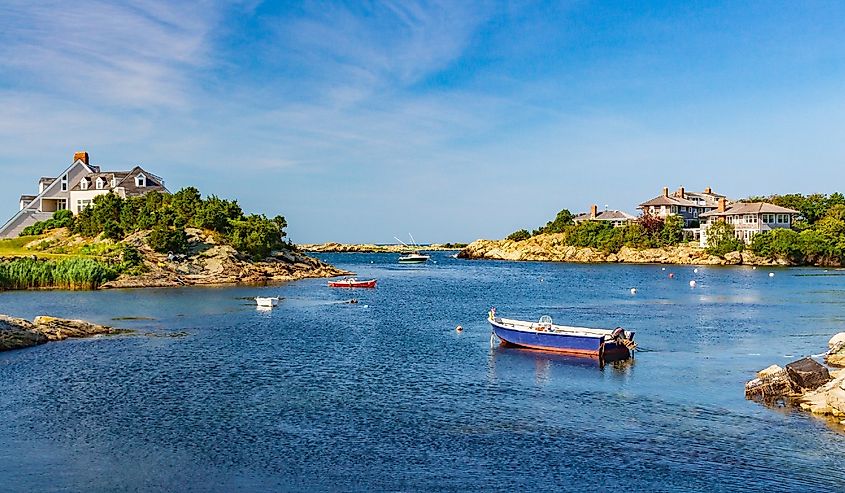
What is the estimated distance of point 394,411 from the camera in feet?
93.9

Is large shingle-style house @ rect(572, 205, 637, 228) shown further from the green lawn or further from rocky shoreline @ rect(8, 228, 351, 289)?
the green lawn

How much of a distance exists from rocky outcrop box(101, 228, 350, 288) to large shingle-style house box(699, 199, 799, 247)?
86.6 meters

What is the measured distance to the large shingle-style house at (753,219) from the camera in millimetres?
142625

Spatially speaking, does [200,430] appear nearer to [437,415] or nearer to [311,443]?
[311,443]

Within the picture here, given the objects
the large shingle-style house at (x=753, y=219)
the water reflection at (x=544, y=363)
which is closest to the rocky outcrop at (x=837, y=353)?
the water reflection at (x=544, y=363)

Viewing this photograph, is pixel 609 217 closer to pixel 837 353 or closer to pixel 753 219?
pixel 753 219

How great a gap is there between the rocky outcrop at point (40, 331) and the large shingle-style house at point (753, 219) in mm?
128009

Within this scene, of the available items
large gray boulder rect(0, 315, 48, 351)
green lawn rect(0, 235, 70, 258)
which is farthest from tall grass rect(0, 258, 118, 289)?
large gray boulder rect(0, 315, 48, 351)

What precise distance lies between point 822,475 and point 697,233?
5702 inches

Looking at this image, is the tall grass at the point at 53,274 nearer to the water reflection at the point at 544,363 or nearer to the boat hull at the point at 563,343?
the boat hull at the point at 563,343

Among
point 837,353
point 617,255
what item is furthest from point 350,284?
point 617,255

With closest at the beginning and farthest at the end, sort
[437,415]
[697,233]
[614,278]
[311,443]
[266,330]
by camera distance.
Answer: [311,443] < [437,415] < [266,330] < [614,278] < [697,233]

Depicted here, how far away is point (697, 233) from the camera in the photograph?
158 metres

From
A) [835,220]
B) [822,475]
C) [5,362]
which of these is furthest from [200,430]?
[835,220]
